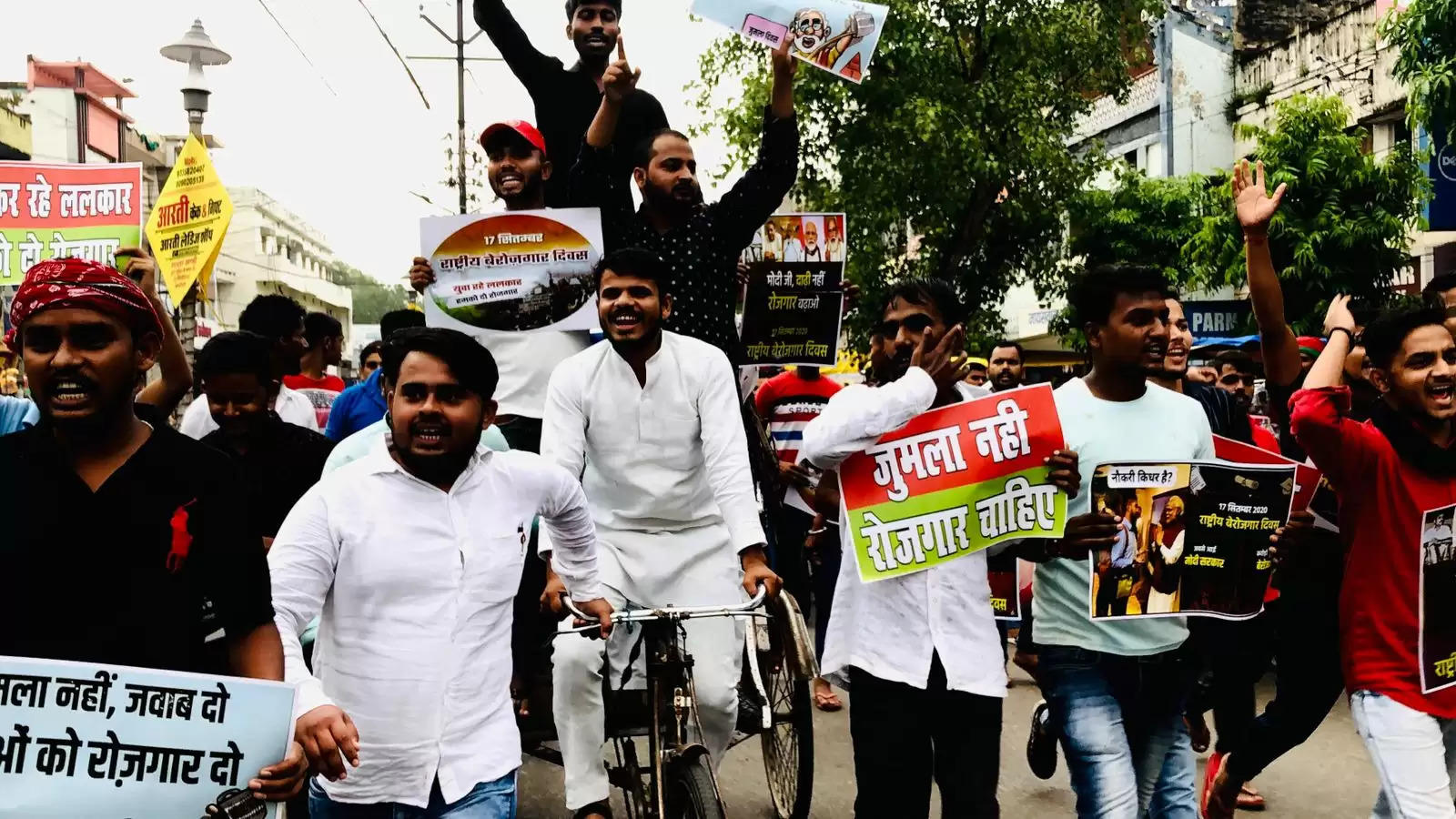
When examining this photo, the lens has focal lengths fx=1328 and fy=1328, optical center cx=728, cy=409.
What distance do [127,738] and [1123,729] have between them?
274cm

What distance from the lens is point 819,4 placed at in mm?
5305

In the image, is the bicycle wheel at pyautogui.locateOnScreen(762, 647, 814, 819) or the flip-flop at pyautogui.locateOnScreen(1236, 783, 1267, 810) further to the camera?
the flip-flop at pyautogui.locateOnScreen(1236, 783, 1267, 810)

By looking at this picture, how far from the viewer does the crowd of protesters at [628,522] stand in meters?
2.50

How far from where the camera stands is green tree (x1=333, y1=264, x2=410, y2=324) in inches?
4264

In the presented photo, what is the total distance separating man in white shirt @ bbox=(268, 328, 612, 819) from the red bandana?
74cm

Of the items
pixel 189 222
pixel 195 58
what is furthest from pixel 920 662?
pixel 195 58

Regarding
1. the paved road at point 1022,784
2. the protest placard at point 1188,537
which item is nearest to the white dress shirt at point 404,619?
the protest placard at point 1188,537

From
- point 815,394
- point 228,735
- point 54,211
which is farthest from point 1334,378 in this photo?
point 54,211

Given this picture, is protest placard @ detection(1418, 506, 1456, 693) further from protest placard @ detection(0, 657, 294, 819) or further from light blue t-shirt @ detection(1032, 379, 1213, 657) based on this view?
protest placard @ detection(0, 657, 294, 819)

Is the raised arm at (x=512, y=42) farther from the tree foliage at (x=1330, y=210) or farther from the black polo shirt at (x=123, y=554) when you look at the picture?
the tree foliage at (x=1330, y=210)

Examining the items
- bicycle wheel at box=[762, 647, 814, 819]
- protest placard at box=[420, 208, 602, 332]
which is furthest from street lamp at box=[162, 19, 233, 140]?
bicycle wheel at box=[762, 647, 814, 819]

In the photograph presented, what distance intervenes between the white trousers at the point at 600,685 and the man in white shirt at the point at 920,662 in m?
0.66

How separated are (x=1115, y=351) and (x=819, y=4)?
206 centimetres

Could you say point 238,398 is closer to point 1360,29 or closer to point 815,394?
point 815,394
